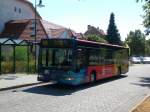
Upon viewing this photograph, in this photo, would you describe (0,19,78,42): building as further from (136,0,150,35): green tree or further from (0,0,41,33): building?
(136,0,150,35): green tree

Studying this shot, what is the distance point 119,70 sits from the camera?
30.7 metres

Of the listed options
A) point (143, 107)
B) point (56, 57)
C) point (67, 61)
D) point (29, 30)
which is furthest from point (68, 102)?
point (29, 30)

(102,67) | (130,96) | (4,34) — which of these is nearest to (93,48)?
(102,67)

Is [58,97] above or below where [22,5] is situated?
below

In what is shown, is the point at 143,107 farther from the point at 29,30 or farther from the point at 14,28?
the point at 14,28

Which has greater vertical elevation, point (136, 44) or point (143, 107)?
point (136, 44)

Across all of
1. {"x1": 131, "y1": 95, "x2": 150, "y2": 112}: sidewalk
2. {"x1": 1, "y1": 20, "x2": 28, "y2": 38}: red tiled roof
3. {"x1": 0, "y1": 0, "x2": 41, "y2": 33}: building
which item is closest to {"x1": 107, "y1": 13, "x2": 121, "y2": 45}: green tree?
{"x1": 0, "y1": 0, "x2": 41, "y2": 33}: building

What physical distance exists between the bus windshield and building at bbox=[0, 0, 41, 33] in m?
47.3

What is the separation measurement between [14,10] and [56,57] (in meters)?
52.5

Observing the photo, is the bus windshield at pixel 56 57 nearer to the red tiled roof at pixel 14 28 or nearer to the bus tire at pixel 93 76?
the bus tire at pixel 93 76

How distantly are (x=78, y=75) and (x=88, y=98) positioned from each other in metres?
4.04

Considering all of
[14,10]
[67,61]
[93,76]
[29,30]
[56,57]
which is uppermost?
[14,10]

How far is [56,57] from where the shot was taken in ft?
67.0

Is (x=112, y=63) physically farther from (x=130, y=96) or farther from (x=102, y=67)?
(x=130, y=96)
